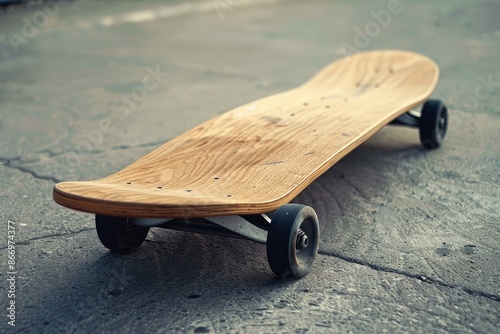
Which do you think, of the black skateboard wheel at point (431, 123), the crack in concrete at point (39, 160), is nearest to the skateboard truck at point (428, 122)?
the black skateboard wheel at point (431, 123)

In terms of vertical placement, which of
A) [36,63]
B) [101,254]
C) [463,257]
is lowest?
[36,63]

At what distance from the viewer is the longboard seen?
8.32 feet

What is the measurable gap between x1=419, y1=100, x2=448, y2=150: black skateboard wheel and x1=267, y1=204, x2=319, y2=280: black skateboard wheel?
5.91ft

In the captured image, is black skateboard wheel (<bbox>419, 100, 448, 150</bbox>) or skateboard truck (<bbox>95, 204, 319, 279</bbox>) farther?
black skateboard wheel (<bbox>419, 100, 448, 150</bbox>)

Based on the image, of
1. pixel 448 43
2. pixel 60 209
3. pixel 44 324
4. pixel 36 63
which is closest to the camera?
pixel 44 324

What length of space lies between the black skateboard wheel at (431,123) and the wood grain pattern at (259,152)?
9 centimetres

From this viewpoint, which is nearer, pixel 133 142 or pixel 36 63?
pixel 133 142

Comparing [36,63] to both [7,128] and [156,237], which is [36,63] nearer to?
[7,128]

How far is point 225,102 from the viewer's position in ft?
18.3

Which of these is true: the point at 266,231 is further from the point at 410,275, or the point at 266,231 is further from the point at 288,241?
the point at 410,275

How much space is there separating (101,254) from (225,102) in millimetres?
2644

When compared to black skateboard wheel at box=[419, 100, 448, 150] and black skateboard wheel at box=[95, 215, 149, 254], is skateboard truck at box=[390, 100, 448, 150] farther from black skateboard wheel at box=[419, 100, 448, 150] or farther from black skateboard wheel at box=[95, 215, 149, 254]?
black skateboard wheel at box=[95, 215, 149, 254]

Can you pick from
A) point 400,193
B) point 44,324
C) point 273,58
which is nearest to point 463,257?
point 400,193

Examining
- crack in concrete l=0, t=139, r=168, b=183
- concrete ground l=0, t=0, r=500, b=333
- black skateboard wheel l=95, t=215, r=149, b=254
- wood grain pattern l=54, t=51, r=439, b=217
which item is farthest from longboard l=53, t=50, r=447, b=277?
crack in concrete l=0, t=139, r=168, b=183
